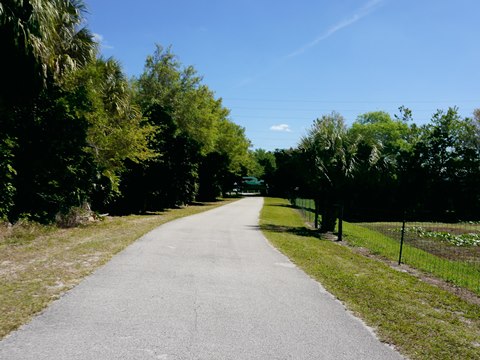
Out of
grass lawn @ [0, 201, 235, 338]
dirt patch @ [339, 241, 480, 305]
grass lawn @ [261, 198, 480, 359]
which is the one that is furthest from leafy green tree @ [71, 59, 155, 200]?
dirt patch @ [339, 241, 480, 305]

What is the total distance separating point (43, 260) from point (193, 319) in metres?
4.78

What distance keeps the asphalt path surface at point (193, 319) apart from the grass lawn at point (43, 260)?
0.26 metres

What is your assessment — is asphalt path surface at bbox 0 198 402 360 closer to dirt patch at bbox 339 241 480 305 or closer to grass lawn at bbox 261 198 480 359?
grass lawn at bbox 261 198 480 359

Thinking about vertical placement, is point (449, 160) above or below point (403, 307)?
above

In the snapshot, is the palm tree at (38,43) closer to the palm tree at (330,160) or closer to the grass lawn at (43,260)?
the grass lawn at (43,260)

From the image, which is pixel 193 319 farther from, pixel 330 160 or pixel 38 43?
pixel 330 160

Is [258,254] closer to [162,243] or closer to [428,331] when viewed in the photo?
[162,243]

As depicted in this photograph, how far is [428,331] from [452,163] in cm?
4530

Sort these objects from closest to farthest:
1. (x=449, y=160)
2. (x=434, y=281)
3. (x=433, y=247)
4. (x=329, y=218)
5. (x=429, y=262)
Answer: (x=434, y=281), (x=429, y=262), (x=433, y=247), (x=329, y=218), (x=449, y=160)

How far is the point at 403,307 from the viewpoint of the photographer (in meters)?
6.48

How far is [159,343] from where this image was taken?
451 centimetres

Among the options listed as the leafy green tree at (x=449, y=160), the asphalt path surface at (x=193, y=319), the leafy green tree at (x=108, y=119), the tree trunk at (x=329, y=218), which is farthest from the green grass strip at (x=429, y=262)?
the leafy green tree at (x=449, y=160)

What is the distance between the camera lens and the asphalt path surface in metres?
4.36

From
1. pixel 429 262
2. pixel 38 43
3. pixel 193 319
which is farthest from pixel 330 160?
pixel 193 319
